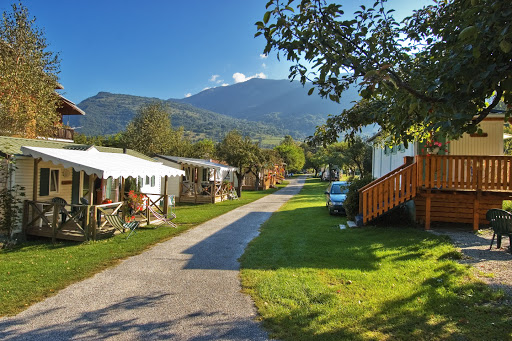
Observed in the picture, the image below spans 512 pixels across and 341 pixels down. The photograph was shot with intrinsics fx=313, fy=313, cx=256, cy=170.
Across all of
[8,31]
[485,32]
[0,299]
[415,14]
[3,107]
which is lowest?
[0,299]

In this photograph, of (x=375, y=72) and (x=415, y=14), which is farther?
(x=415, y=14)

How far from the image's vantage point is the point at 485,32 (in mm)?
2904

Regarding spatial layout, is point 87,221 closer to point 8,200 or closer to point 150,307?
Answer: point 8,200

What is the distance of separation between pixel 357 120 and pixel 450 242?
3.93 metres

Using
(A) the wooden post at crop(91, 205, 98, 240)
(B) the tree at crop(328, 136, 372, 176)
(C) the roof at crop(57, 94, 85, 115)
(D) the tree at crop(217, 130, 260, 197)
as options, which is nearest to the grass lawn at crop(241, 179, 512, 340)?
(A) the wooden post at crop(91, 205, 98, 240)

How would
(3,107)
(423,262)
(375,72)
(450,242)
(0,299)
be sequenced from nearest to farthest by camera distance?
(375,72) < (0,299) < (423,262) < (450,242) < (3,107)

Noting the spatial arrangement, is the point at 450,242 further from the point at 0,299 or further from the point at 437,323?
the point at 0,299

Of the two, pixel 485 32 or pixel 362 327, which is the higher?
pixel 485 32

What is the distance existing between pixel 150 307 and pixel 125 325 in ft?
1.83

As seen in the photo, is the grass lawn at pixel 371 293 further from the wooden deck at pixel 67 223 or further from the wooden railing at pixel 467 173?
the wooden deck at pixel 67 223

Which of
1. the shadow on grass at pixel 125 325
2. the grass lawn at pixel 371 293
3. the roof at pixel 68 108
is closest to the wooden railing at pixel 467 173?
the grass lawn at pixel 371 293

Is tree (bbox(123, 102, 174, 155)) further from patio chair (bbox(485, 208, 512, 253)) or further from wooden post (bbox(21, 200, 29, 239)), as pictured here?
patio chair (bbox(485, 208, 512, 253))

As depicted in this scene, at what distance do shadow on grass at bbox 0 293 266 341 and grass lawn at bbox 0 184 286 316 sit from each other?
2.04 ft

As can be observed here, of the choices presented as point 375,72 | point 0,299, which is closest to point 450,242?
point 375,72
